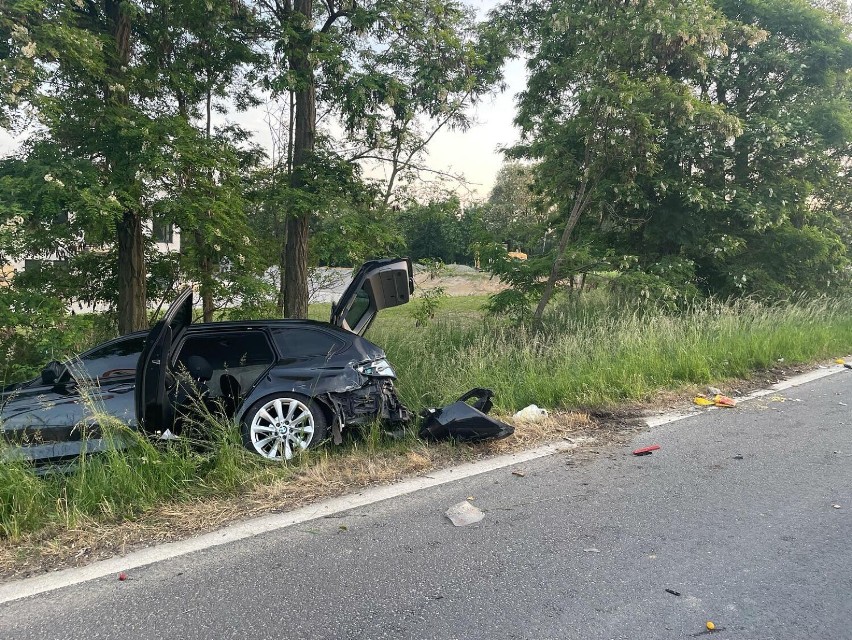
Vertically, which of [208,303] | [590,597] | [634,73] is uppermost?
[634,73]

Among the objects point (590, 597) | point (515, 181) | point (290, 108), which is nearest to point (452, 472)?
point (590, 597)

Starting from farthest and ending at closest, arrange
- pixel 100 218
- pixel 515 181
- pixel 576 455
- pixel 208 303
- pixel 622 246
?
pixel 515 181
pixel 622 246
pixel 208 303
pixel 100 218
pixel 576 455

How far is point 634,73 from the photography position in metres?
10.4

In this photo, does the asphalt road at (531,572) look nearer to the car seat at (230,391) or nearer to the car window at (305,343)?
the car window at (305,343)

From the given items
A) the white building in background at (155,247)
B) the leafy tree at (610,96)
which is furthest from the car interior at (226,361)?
the leafy tree at (610,96)

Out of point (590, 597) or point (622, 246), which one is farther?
point (622, 246)

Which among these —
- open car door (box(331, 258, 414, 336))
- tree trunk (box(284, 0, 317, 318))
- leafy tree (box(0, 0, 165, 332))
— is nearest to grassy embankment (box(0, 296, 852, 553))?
tree trunk (box(284, 0, 317, 318))

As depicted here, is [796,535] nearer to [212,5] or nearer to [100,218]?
[100,218]

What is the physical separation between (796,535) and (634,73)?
29.6 feet

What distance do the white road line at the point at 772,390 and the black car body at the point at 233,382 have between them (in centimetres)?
279

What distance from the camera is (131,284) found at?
9.41 metres

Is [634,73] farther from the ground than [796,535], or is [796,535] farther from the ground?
[634,73]

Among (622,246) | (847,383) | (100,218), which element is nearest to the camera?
(100,218)

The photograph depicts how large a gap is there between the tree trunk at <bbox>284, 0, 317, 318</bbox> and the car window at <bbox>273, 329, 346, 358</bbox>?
466 cm
